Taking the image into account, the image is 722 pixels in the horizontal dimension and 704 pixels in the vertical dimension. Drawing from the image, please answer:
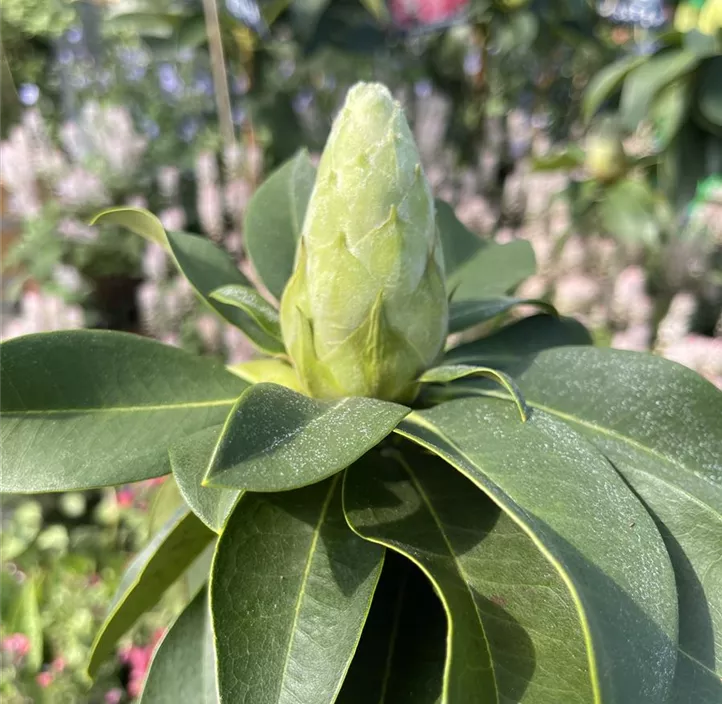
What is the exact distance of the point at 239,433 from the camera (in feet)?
1.08

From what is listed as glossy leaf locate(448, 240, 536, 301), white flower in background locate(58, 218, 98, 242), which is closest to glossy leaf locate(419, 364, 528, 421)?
glossy leaf locate(448, 240, 536, 301)

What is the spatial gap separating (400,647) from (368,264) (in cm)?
30

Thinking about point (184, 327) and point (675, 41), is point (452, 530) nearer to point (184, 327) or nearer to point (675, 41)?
point (675, 41)

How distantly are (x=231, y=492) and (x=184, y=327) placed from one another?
1.66 meters

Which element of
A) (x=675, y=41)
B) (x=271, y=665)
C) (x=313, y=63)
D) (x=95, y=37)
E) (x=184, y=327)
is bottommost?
(x=184, y=327)

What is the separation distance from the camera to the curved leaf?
351 mm

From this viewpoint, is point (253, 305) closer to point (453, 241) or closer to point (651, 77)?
point (453, 241)

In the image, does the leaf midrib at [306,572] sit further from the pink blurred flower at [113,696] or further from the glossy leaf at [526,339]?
the pink blurred flower at [113,696]

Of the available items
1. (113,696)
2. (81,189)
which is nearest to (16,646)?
(113,696)

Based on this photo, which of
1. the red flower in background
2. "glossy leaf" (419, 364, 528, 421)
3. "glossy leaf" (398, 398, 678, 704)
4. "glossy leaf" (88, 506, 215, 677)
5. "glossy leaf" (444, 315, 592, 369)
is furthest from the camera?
the red flower in background

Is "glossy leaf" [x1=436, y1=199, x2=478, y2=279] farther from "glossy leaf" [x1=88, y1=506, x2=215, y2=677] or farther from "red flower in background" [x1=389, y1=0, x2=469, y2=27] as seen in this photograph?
"red flower in background" [x1=389, y1=0, x2=469, y2=27]

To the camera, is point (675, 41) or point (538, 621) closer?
point (538, 621)

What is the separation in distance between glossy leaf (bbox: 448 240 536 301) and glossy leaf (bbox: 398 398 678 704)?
26cm

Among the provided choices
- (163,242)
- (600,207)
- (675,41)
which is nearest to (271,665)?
(163,242)
